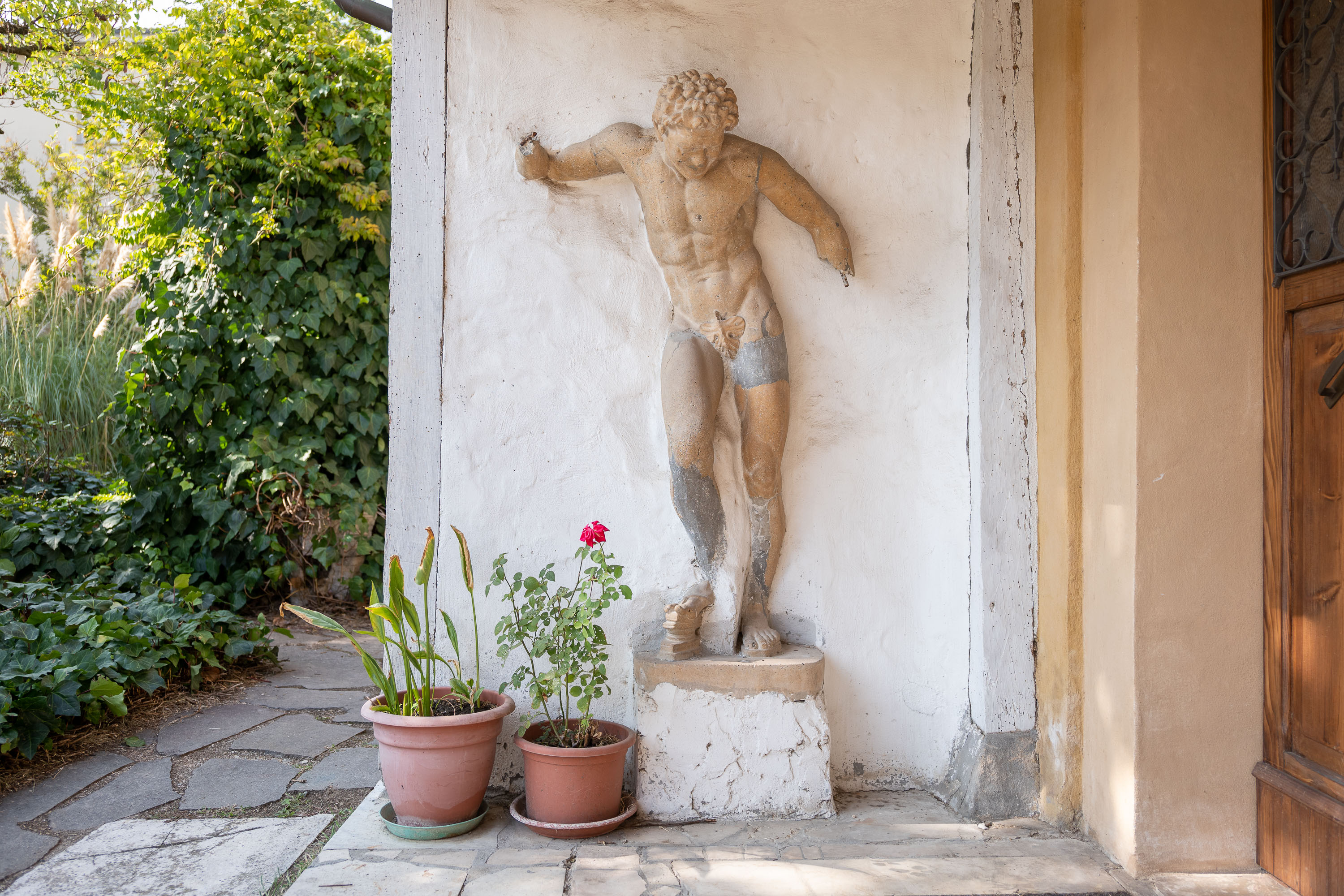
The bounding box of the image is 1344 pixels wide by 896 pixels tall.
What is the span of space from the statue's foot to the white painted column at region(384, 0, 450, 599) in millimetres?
996

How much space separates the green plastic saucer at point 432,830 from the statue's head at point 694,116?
1974 millimetres

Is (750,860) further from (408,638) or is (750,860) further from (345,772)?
(345,772)

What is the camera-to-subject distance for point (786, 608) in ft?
9.87

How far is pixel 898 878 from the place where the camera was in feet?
7.62

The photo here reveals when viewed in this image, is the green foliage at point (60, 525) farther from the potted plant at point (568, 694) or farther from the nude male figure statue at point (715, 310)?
the nude male figure statue at point (715, 310)

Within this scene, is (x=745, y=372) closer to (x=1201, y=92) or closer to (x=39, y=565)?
(x=1201, y=92)

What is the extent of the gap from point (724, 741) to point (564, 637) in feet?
1.93

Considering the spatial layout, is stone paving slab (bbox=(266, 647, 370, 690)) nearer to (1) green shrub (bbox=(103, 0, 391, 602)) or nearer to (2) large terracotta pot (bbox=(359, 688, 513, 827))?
(1) green shrub (bbox=(103, 0, 391, 602))

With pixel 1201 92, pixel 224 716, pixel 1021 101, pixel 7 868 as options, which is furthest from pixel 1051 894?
pixel 224 716

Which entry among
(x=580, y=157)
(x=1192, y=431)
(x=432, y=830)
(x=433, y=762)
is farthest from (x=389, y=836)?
(x=1192, y=431)

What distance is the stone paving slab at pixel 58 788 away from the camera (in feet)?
9.04

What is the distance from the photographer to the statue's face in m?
2.59

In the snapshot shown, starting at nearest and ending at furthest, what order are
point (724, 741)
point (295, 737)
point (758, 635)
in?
point (724, 741) < point (758, 635) < point (295, 737)

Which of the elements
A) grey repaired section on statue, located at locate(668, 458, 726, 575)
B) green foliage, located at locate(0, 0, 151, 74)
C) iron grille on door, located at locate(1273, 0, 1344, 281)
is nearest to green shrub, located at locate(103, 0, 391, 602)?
green foliage, located at locate(0, 0, 151, 74)
